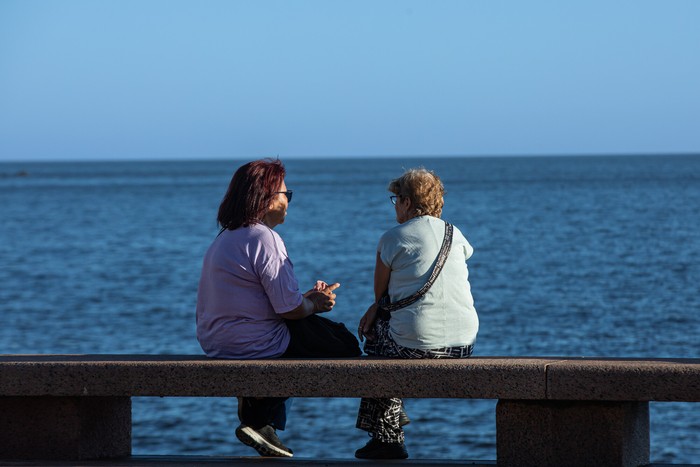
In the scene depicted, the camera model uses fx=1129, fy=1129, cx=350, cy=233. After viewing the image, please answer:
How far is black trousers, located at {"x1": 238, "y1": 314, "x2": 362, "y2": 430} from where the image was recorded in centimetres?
555

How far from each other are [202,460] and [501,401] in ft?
4.90

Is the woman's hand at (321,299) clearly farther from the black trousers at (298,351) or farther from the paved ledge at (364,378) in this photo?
the paved ledge at (364,378)

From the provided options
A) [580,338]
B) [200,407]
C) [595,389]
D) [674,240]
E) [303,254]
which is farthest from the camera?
[674,240]

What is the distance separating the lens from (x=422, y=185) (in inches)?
221

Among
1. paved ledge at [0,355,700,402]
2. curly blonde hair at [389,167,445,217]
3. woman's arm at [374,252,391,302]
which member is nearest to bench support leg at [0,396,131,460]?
paved ledge at [0,355,700,402]

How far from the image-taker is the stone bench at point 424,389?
16.3 feet

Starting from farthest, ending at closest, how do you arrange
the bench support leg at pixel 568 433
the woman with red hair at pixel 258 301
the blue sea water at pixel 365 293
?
1. the blue sea water at pixel 365 293
2. the woman with red hair at pixel 258 301
3. the bench support leg at pixel 568 433

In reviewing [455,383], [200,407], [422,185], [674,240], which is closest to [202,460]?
[455,383]

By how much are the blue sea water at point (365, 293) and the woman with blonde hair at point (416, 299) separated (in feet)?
19.3

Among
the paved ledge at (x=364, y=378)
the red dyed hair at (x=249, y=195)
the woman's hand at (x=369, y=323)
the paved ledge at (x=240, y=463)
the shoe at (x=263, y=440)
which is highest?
the red dyed hair at (x=249, y=195)

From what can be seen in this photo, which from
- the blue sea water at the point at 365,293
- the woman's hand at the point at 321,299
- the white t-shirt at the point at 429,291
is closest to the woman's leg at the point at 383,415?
the white t-shirt at the point at 429,291

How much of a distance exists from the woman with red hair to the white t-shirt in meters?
0.35

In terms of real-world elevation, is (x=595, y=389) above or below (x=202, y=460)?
above

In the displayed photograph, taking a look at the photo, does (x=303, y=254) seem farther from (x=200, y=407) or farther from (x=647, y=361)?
(x=647, y=361)
